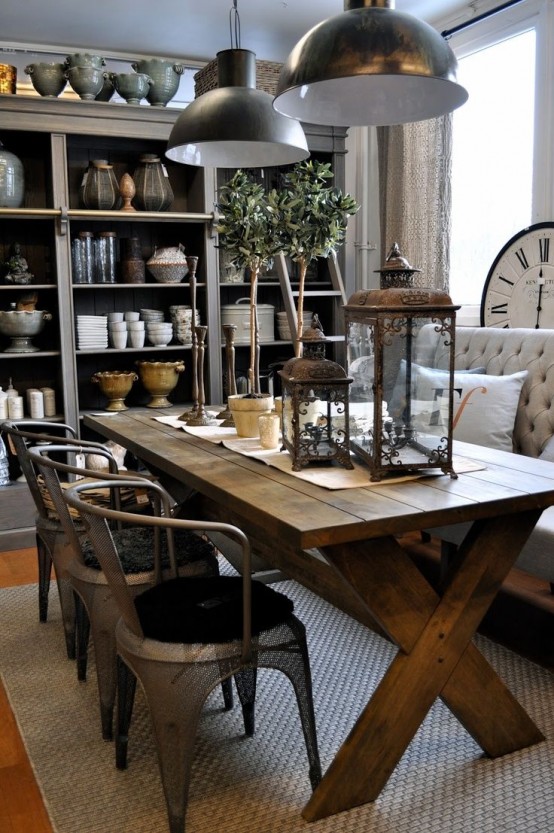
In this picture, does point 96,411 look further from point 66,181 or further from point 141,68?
point 141,68

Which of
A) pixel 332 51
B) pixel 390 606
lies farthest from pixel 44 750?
pixel 332 51

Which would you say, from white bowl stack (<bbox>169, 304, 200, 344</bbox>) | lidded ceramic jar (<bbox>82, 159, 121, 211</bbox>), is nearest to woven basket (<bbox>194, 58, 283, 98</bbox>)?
lidded ceramic jar (<bbox>82, 159, 121, 211</bbox>)

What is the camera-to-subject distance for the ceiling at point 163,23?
3902 millimetres

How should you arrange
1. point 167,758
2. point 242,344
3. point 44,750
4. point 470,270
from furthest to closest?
point 242,344
point 470,270
point 44,750
point 167,758

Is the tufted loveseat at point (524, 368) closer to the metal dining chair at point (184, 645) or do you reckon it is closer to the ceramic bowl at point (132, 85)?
the metal dining chair at point (184, 645)

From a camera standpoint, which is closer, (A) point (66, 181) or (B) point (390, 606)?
(B) point (390, 606)

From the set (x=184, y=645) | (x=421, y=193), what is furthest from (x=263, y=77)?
(x=184, y=645)

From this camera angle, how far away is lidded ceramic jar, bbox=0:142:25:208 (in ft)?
13.1

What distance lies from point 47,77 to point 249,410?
7.97 ft

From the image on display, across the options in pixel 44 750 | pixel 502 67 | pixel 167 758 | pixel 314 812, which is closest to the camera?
pixel 167 758

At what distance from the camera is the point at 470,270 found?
4258 mm

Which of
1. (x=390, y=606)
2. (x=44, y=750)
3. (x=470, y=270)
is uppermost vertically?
(x=470, y=270)

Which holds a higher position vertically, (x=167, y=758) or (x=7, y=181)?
(x=7, y=181)

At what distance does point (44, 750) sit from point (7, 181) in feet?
9.39
